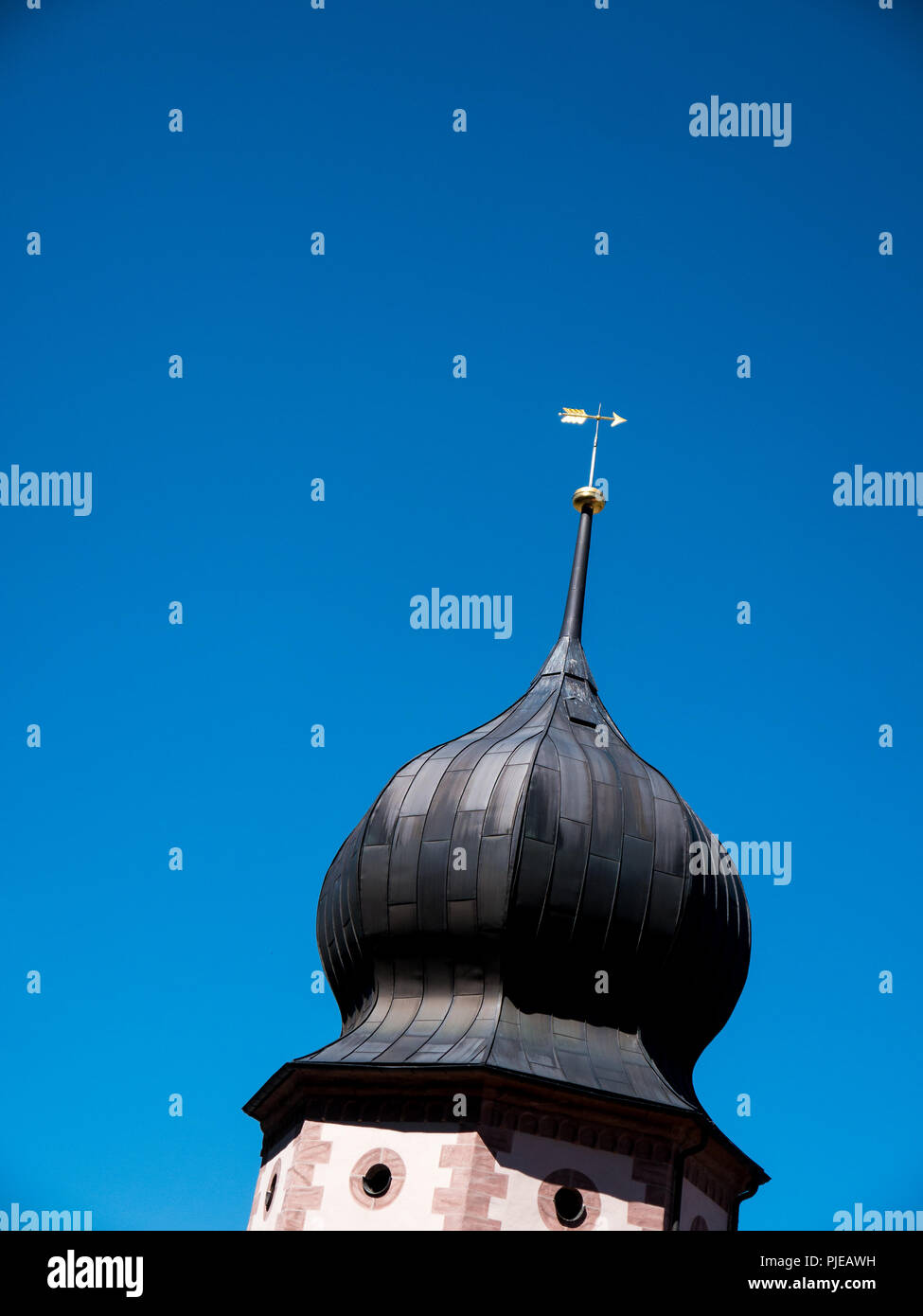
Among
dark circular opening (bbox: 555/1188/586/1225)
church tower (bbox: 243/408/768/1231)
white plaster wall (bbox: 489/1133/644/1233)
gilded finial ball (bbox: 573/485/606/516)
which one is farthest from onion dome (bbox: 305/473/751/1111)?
gilded finial ball (bbox: 573/485/606/516)

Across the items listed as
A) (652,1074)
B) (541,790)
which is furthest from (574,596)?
(652,1074)

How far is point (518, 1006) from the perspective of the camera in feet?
67.8

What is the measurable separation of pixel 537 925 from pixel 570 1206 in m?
2.78

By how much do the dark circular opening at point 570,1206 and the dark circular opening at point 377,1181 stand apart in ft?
5.34

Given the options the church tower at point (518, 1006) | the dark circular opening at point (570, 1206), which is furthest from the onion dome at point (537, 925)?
the dark circular opening at point (570, 1206)

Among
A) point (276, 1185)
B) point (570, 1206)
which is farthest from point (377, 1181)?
point (570, 1206)

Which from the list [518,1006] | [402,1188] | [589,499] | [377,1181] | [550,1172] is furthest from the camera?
[589,499]

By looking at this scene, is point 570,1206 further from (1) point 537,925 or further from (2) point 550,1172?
(1) point 537,925

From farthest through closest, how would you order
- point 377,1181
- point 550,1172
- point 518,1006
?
point 518,1006, point 377,1181, point 550,1172

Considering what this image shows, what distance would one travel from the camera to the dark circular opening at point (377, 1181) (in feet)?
64.6

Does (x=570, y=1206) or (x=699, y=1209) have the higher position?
(x=699, y=1209)

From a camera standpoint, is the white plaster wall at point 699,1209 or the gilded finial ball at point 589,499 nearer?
the white plaster wall at point 699,1209

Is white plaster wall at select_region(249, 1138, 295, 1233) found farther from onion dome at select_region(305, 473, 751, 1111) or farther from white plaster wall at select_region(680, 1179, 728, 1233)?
white plaster wall at select_region(680, 1179, 728, 1233)

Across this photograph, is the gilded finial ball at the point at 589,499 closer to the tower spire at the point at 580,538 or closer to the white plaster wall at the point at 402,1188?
the tower spire at the point at 580,538
